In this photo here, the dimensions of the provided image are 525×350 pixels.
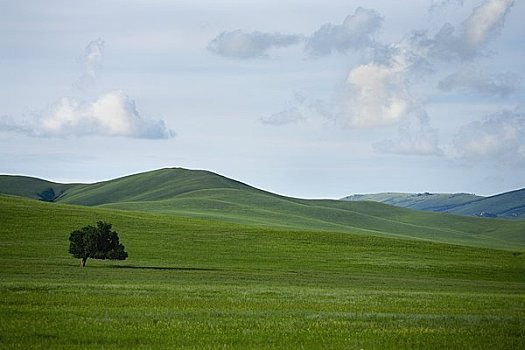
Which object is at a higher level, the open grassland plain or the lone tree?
the lone tree

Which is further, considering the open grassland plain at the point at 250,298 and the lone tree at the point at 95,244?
the lone tree at the point at 95,244

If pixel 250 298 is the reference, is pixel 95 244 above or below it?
above

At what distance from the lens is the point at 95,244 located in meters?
69.2

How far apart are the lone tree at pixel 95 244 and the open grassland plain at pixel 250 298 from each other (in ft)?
4.16

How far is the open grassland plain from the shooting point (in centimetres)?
2328

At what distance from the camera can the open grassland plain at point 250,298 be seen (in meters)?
23.3

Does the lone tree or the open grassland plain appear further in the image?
the lone tree

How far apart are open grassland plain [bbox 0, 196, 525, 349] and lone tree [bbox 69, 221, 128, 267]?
127 cm

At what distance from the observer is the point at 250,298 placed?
3856 cm

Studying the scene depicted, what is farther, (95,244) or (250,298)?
(95,244)

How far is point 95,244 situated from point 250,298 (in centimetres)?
3359

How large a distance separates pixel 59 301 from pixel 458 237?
162308 millimetres

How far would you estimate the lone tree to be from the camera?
6869 cm

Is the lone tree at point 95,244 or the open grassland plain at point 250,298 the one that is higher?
the lone tree at point 95,244
